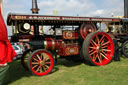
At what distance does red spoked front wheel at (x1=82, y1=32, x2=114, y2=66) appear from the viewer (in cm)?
556

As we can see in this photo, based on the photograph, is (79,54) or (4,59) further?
(79,54)

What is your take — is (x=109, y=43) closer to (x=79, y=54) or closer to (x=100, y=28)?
(x=100, y=28)

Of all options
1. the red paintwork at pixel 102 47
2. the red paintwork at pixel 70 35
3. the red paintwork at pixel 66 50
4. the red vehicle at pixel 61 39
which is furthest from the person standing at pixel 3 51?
the red paintwork at pixel 102 47

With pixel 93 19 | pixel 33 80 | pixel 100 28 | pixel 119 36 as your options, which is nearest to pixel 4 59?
pixel 33 80

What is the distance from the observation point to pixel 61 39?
5.65 m

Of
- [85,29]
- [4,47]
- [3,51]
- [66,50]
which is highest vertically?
[85,29]

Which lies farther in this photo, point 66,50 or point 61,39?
point 61,39

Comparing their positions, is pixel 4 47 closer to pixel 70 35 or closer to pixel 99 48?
pixel 70 35

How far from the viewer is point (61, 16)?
521 cm

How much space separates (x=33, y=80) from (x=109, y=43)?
3.70m

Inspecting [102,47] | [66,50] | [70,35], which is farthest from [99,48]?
[66,50]

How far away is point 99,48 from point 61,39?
66.3 inches

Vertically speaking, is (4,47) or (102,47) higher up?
(4,47)

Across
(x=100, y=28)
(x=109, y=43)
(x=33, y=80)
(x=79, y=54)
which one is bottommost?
(x=33, y=80)
